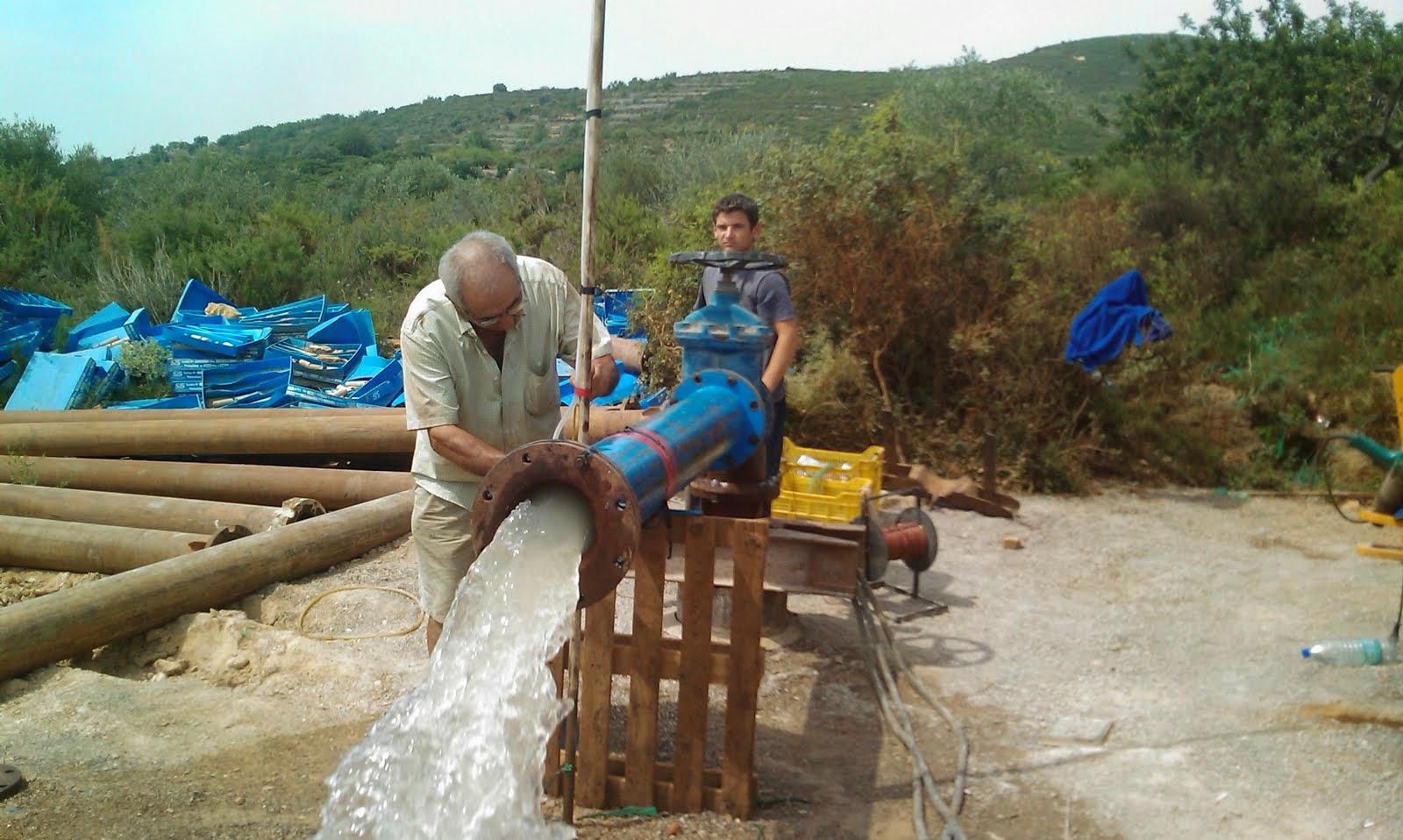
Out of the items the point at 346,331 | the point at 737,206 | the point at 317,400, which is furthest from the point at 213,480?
the point at 737,206

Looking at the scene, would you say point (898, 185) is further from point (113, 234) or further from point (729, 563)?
point (113, 234)

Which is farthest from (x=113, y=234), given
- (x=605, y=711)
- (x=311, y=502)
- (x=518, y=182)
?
(x=605, y=711)

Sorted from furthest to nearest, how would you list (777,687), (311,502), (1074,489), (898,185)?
(898,185)
(1074,489)
(311,502)
(777,687)

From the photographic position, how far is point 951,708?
13.9 ft

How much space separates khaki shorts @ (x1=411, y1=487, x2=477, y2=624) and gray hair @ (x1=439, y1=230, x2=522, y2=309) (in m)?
0.71

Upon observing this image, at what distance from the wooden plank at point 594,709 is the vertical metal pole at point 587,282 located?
0.25 feet

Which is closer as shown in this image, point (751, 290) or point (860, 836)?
point (860, 836)

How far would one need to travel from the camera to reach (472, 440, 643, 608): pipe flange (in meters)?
2.25

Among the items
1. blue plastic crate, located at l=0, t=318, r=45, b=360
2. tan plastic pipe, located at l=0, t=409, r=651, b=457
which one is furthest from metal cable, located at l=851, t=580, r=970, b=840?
blue plastic crate, located at l=0, t=318, r=45, b=360

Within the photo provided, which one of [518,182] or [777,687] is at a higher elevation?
[518,182]

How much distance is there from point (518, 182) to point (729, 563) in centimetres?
1795

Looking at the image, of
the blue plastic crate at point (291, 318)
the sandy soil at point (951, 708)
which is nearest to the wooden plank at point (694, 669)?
the sandy soil at point (951, 708)

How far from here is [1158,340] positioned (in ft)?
26.6

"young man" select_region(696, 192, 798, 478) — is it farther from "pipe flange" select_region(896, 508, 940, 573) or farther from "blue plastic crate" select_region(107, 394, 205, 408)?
"blue plastic crate" select_region(107, 394, 205, 408)
